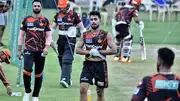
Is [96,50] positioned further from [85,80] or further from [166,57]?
[166,57]

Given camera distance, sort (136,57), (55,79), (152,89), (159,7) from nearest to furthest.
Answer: (152,89)
(55,79)
(136,57)
(159,7)

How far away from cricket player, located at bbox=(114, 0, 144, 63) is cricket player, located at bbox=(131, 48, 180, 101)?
11.7 m

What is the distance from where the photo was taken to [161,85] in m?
6.87

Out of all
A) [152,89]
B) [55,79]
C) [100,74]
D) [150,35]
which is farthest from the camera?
[150,35]

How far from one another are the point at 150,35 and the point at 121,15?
1053 centimetres

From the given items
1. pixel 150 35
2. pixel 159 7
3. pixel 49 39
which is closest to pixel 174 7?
pixel 159 7

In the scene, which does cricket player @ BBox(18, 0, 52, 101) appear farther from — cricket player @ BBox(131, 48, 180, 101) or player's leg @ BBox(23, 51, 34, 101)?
cricket player @ BBox(131, 48, 180, 101)

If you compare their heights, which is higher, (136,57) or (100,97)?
(100,97)

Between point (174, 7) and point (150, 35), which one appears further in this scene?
point (174, 7)

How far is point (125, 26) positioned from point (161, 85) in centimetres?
1204

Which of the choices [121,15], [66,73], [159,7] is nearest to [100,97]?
[66,73]

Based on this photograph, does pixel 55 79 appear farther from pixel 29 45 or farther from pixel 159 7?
pixel 159 7

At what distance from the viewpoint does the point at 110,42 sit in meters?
10.5

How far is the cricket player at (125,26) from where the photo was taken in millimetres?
18703
